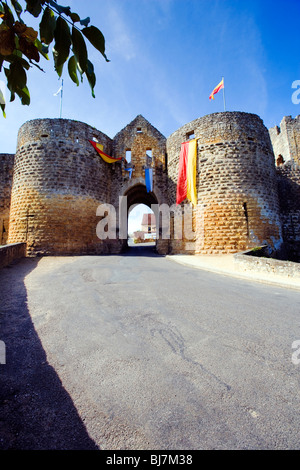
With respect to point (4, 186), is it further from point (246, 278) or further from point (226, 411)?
point (226, 411)

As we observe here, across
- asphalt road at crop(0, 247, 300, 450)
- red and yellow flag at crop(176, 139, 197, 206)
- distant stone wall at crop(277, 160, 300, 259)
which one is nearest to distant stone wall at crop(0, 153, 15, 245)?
red and yellow flag at crop(176, 139, 197, 206)

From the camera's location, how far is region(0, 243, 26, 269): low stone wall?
329 inches

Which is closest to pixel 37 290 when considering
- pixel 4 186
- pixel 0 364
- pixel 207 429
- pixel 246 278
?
pixel 0 364

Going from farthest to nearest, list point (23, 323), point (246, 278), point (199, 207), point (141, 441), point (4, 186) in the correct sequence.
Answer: point (4, 186), point (199, 207), point (246, 278), point (23, 323), point (141, 441)

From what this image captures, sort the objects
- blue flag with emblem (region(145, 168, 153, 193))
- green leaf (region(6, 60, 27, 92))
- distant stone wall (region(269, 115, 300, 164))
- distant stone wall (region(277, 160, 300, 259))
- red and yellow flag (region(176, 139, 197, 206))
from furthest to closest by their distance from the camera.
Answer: distant stone wall (region(269, 115, 300, 164)), blue flag with emblem (region(145, 168, 153, 193)), distant stone wall (region(277, 160, 300, 259)), red and yellow flag (region(176, 139, 197, 206)), green leaf (region(6, 60, 27, 92))

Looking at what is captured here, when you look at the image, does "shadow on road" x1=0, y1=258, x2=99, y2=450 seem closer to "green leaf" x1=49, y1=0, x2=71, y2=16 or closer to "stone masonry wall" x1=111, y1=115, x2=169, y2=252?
"green leaf" x1=49, y1=0, x2=71, y2=16

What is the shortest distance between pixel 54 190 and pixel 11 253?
543 centimetres

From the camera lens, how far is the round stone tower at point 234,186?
12828mm

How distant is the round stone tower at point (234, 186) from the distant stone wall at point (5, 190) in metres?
14.8

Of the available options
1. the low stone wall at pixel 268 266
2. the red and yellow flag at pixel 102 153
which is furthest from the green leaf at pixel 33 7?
the red and yellow flag at pixel 102 153

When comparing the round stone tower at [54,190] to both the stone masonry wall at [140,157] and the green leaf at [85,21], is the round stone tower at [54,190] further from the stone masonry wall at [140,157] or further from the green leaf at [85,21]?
the green leaf at [85,21]

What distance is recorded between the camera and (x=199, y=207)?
13.7 m

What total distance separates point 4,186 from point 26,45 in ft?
68.3

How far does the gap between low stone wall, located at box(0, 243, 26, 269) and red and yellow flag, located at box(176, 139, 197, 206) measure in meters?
10.2
